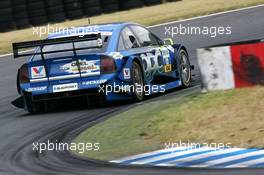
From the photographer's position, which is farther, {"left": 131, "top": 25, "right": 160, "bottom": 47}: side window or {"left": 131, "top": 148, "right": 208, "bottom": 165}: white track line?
{"left": 131, "top": 25, "right": 160, "bottom": 47}: side window

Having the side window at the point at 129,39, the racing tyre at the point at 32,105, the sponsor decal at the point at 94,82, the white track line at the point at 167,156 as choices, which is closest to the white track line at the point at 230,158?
the white track line at the point at 167,156

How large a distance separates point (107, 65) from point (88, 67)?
30 centimetres

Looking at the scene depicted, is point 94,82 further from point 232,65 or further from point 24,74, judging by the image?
point 232,65

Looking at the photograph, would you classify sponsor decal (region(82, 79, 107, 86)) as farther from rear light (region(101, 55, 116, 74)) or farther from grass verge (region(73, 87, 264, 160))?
grass verge (region(73, 87, 264, 160))

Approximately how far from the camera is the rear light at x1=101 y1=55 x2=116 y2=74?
36.9ft

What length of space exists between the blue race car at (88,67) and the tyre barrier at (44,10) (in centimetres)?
1407

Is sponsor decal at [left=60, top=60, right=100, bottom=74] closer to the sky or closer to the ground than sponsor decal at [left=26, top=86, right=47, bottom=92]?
closer to the sky

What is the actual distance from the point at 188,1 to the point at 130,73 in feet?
62.0

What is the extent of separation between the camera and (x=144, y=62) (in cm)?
1195

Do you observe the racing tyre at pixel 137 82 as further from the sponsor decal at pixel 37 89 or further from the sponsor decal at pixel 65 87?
the sponsor decal at pixel 37 89

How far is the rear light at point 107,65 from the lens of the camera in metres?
11.2

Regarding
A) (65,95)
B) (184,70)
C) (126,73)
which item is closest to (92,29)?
(126,73)

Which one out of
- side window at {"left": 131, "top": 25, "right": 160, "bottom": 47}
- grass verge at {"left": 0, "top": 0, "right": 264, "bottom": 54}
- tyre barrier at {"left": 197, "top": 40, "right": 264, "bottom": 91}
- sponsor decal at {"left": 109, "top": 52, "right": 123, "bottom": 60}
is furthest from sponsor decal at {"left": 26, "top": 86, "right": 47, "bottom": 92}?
grass verge at {"left": 0, "top": 0, "right": 264, "bottom": 54}

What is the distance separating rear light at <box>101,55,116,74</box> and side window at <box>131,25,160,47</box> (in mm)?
1171
